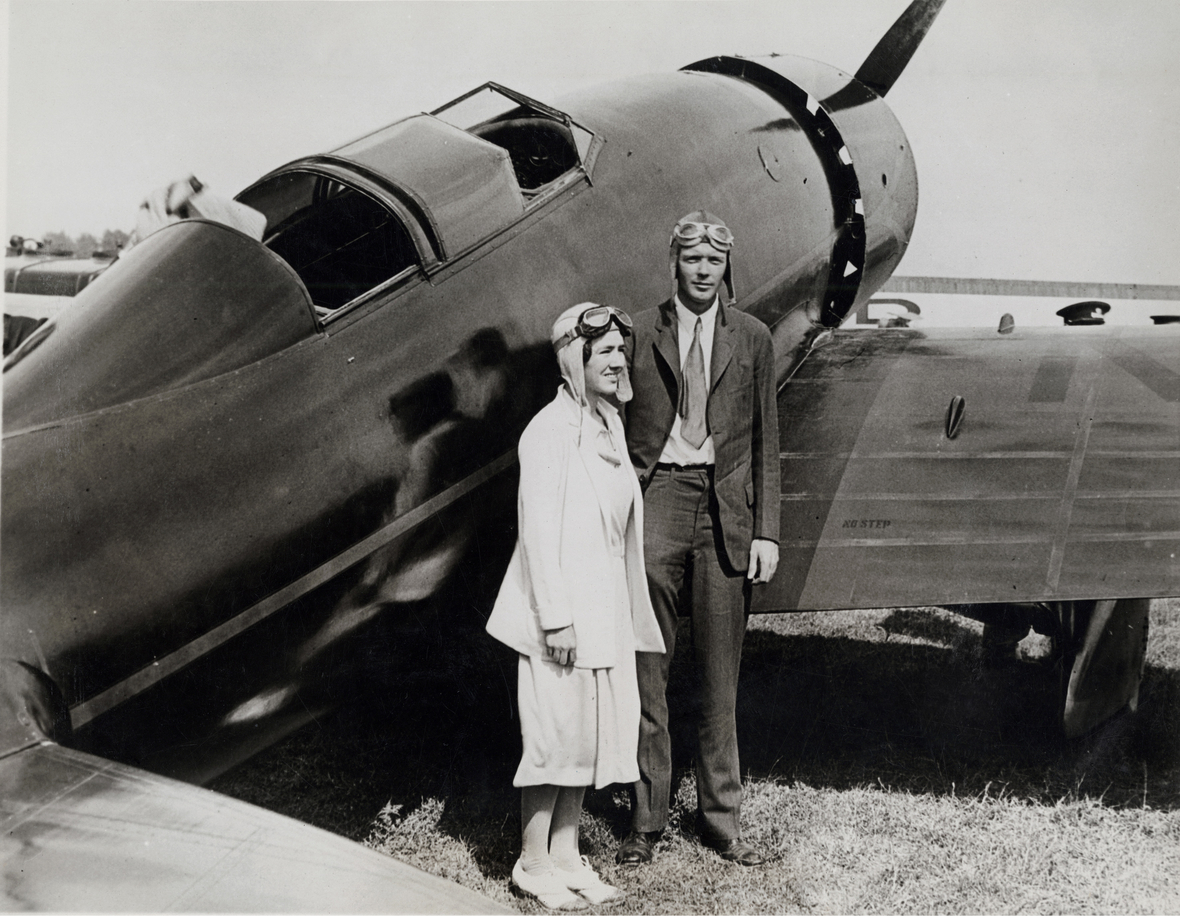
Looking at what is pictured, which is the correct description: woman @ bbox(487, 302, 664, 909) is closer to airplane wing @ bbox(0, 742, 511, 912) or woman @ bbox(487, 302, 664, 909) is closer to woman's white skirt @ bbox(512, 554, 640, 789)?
woman's white skirt @ bbox(512, 554, 640, 789)

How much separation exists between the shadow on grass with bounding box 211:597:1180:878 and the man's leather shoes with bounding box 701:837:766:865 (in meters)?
0.42

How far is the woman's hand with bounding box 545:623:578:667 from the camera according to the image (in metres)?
3.18

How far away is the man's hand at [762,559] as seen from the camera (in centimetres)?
362

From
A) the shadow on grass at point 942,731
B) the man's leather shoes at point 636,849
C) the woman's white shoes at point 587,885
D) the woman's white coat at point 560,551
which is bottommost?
the shadow on grass at point 942,731

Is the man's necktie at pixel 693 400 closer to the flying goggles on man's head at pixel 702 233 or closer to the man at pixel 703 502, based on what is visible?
the man at pixel 703 502

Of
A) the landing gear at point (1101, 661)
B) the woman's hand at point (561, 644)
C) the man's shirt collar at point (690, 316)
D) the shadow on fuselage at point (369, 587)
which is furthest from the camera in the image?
the landing gear at point (1101, 661)

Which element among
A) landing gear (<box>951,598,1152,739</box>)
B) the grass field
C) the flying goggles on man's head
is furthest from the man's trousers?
landing gear (<box>951,598,1152,739</box>)

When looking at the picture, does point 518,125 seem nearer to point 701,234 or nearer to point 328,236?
point 328,236

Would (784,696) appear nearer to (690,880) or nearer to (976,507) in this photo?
(976,507)

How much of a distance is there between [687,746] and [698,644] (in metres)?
1.59

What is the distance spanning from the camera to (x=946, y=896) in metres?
3.60

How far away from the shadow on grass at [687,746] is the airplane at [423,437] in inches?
12.0

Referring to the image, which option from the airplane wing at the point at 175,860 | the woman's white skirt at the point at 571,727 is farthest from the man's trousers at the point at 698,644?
the airplane wing at the point at 175,860

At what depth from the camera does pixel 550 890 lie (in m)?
3.31
